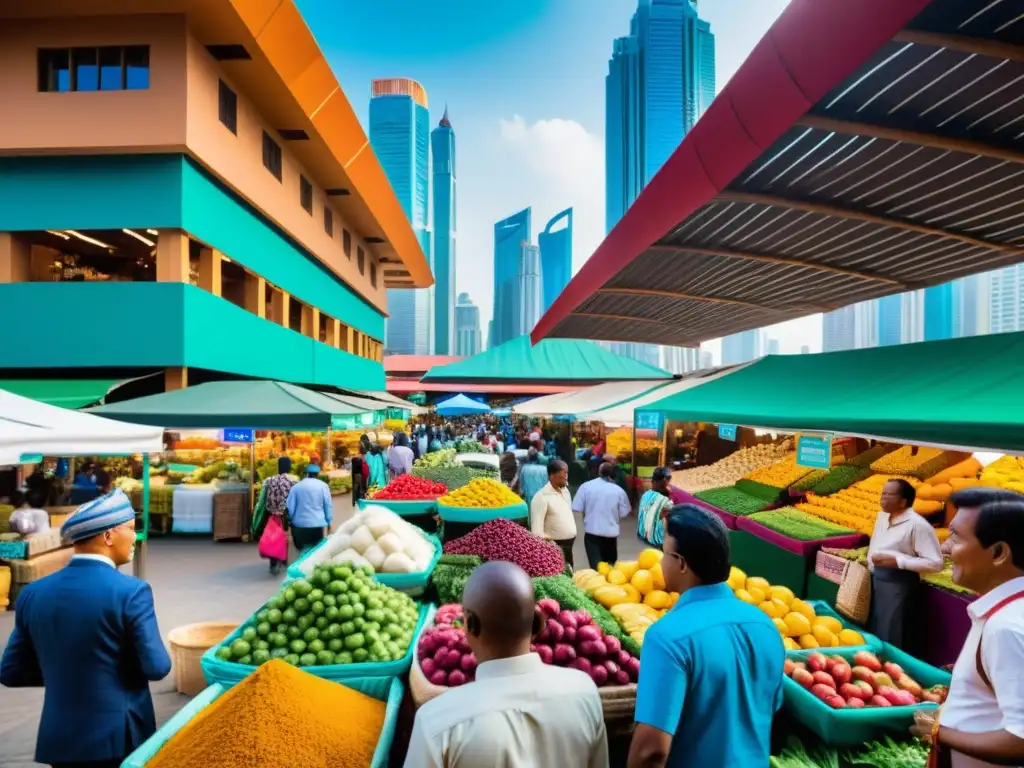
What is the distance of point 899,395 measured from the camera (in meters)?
5.22

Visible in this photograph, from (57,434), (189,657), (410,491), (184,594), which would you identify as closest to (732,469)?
(410,491)

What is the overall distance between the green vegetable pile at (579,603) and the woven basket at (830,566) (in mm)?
2772

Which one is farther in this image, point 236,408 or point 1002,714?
point 236,408

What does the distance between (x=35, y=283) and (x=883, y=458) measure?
52.6 ft

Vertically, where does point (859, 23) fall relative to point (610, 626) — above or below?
above

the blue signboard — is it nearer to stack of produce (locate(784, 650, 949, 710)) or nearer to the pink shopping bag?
the pink shopping bag

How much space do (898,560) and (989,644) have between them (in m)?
3.30

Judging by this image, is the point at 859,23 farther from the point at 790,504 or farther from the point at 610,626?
the point at 790,504

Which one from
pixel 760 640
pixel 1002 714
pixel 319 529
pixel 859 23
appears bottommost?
pixel 319 529

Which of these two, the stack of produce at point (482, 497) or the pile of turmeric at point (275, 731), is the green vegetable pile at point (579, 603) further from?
the stack of produce at point (482, 497)

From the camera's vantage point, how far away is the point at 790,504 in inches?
339

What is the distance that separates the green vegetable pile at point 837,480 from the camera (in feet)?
27.5

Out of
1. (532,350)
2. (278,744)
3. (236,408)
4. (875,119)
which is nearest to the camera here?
(278,744)

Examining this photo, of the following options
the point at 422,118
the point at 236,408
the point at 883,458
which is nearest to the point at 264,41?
the point at 236,408
